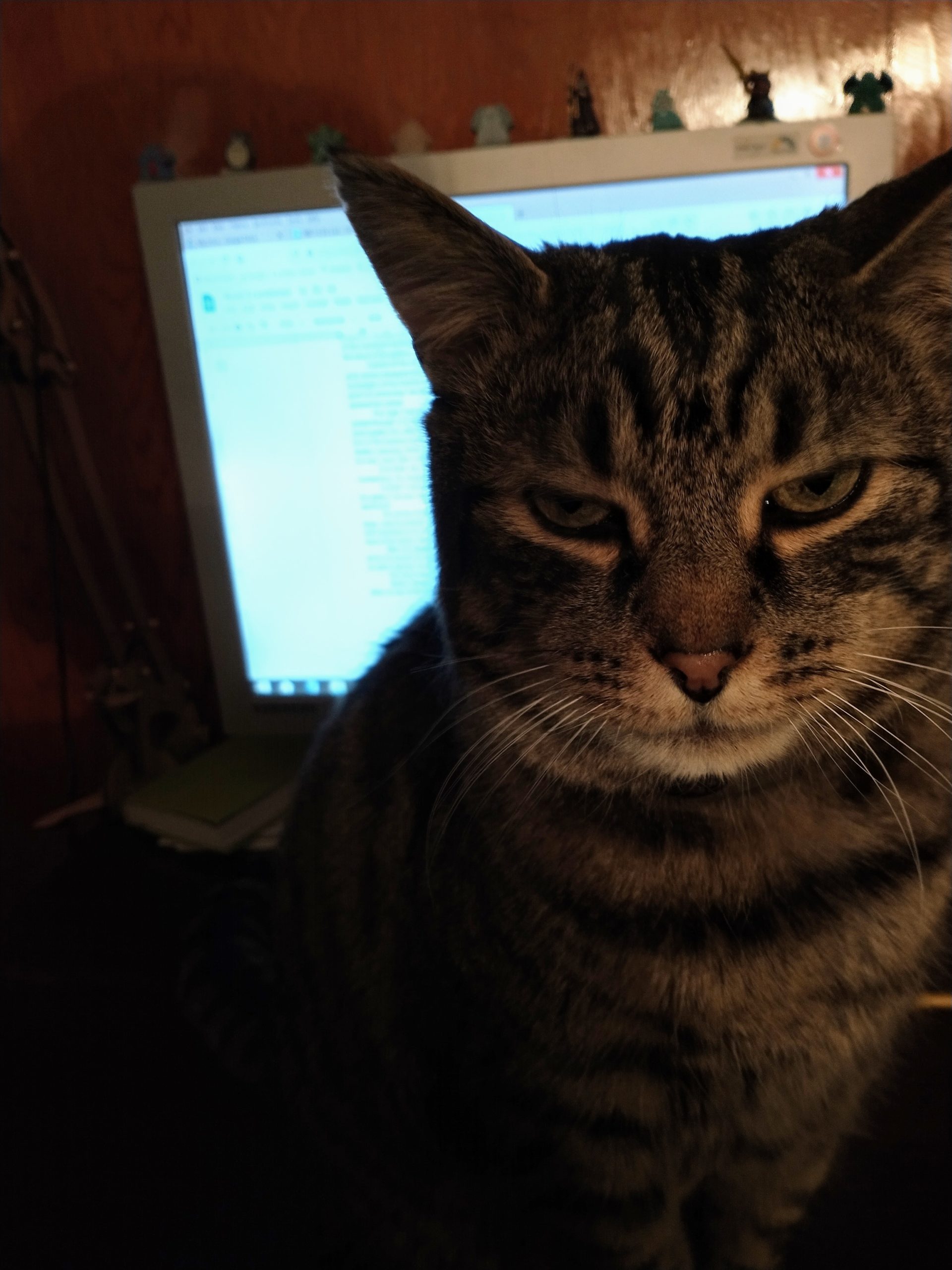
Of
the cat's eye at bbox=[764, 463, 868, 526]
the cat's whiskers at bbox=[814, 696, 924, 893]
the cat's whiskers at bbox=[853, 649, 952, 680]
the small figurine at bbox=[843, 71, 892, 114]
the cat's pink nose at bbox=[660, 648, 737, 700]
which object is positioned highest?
the small figurine at bbox=[843, 71, 892, 114]

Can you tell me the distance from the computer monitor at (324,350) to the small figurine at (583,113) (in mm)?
86

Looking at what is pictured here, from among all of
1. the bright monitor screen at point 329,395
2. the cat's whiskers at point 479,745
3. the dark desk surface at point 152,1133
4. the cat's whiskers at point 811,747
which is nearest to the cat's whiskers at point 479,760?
the cat's whiskers at point 479,745

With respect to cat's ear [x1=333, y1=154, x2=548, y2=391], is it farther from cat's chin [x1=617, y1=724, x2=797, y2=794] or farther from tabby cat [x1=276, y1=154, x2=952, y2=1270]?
cat's chin [x1=617, y1=724, x2=797, y2=794]


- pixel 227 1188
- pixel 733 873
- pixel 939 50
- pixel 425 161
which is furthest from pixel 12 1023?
pixel 939 50

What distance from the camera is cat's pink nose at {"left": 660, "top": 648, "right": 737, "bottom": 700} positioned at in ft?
1.40

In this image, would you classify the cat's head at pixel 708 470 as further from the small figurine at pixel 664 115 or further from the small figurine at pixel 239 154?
the small figurine at pixel 239 154

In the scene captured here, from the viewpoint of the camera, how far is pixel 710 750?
461 millimetres

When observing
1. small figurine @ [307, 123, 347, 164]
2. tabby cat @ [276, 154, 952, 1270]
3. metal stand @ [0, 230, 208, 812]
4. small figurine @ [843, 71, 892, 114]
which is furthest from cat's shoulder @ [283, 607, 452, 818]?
small figurine @ [843, 71, 892, 114]

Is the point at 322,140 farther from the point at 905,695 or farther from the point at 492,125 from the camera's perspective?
the point at 905,695

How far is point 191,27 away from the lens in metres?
0.94

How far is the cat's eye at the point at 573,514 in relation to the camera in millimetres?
477

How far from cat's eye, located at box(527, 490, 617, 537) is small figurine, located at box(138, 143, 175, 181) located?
2.20ft

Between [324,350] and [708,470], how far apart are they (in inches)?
21.3

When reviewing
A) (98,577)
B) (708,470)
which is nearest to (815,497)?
(708,470)
